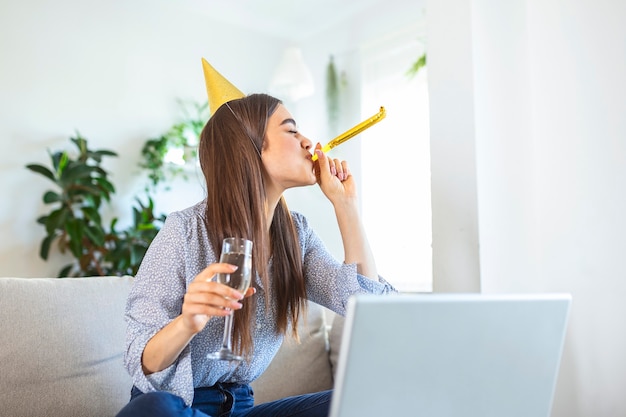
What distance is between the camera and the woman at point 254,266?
1.09 metres

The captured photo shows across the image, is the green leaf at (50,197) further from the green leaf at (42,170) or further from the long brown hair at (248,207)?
the long brown hair at (248,207)

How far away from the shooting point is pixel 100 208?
3.42 meters

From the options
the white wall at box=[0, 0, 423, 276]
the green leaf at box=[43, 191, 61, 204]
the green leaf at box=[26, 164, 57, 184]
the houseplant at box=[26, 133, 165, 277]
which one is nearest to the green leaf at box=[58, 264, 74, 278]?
the houseplant at box=[26, 133, 165, 277]

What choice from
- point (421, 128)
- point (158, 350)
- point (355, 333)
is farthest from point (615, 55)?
point (421, 128)

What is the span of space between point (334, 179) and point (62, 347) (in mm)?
Result: 778

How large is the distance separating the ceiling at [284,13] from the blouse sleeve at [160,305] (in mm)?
2994

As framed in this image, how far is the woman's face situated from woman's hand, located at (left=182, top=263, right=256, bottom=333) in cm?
46

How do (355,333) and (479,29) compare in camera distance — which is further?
(479,29)

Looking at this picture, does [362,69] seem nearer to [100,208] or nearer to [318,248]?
[100,208]

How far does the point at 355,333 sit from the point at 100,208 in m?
2.99

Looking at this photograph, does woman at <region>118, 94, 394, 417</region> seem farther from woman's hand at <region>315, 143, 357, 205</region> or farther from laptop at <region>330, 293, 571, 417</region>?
laptop at <region>330, 293, 571, 417</region>

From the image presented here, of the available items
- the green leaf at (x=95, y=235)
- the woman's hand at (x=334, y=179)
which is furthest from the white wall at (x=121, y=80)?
the woman's hand at (x=334, y=179)

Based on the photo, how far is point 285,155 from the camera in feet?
4.39

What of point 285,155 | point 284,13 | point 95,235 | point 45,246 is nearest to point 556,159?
point 285,155
